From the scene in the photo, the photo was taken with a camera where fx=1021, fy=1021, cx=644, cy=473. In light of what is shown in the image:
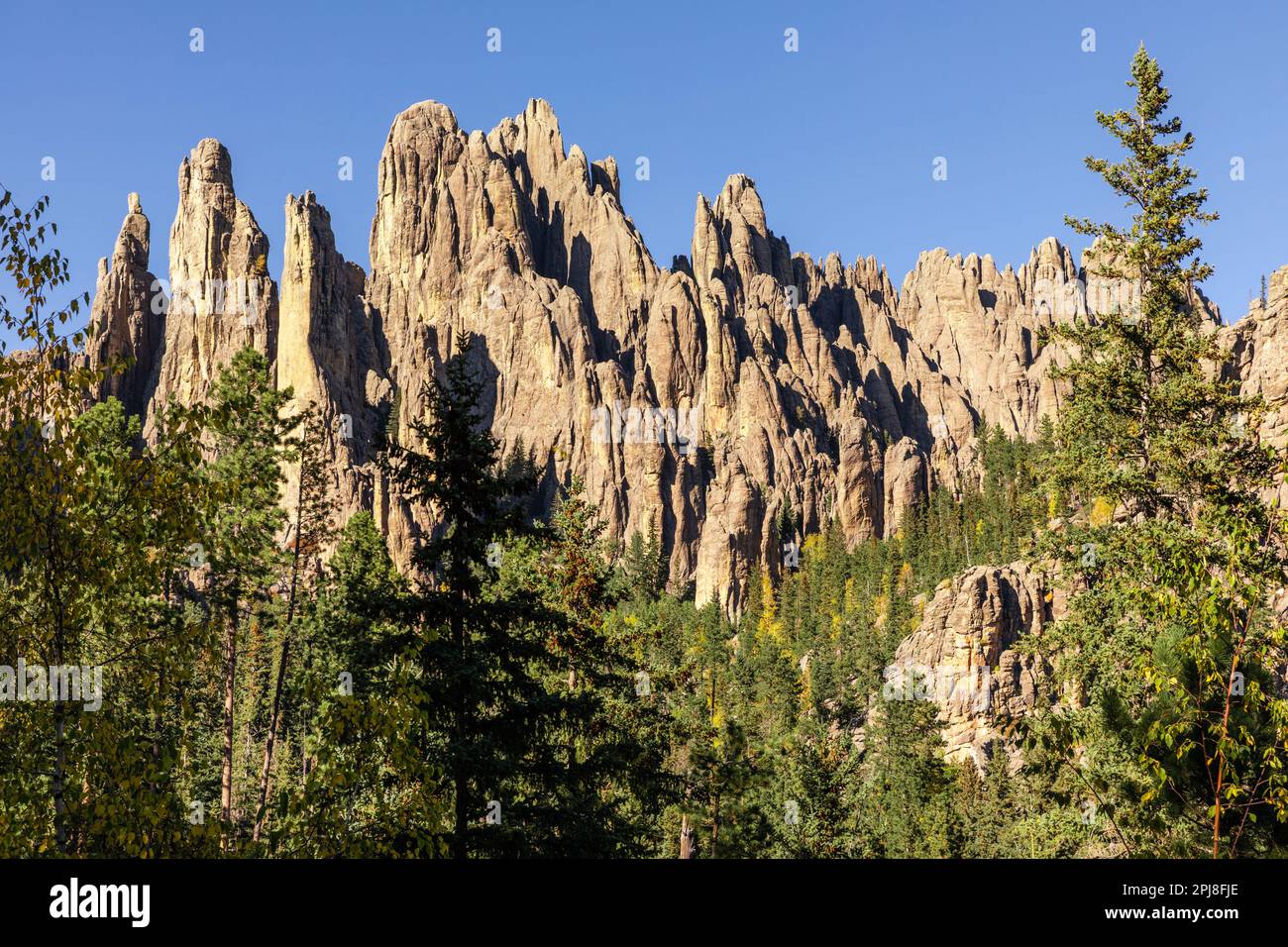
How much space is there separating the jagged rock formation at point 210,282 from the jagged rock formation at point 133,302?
2.06m

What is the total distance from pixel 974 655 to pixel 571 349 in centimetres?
9310

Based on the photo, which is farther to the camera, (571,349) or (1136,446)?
(571,349)

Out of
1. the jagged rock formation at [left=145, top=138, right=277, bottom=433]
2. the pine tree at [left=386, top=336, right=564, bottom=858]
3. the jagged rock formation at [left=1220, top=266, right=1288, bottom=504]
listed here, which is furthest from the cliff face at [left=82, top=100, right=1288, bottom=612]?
the pine tree at [left=386, top=336, right=564, bottom=858]

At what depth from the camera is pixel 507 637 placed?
16125 mm

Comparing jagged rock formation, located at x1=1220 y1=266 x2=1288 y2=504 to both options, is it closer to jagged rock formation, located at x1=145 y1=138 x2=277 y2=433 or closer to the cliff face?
the cliff face

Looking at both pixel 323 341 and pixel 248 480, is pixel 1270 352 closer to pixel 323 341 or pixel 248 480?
pixel 248 480

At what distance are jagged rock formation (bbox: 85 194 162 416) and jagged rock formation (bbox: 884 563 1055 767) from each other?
99220 mm

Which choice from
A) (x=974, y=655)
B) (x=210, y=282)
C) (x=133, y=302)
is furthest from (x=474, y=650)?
(x=133, y=302)

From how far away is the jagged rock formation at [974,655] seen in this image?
2681 inches

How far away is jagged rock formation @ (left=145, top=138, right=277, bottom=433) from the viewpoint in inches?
4988

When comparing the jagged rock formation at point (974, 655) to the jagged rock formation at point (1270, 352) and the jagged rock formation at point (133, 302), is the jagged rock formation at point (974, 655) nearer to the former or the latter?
the jagged rock formation at point (1270, 352)

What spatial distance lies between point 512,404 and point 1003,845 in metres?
114

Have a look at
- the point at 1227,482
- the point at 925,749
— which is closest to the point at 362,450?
the point at 925,749
